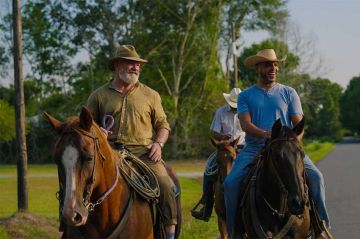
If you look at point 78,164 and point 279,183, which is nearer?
point 78,164

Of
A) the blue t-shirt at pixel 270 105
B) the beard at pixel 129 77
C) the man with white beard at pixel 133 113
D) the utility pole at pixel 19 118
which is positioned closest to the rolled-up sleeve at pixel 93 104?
the man with white beard at pixel 133 113

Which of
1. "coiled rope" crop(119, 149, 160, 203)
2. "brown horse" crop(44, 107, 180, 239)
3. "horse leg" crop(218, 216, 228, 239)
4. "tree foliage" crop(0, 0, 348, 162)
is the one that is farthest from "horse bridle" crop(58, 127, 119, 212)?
"tree foliage" crop(0, 0, 348, 162)

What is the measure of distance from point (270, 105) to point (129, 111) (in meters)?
1.58

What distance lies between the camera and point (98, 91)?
695 centimetres

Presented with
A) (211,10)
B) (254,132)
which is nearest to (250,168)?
(254,132)

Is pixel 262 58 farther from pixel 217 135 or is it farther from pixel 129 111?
pixel 217 135

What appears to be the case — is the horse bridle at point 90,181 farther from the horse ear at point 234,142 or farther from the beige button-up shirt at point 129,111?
the horse ear at point 234,142

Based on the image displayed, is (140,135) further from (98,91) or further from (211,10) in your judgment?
(211,10)

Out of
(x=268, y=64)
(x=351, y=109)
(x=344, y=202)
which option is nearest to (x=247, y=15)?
(x=344, y=202)

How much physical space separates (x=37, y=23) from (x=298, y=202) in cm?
4199

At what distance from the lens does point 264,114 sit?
750 cm

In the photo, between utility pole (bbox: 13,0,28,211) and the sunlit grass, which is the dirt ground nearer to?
utility pole (bbox: 13,0,28,211)

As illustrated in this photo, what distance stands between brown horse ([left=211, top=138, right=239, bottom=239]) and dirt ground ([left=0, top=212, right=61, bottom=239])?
9.61 feet

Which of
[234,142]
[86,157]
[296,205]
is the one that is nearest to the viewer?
[86,157]
